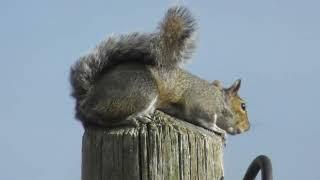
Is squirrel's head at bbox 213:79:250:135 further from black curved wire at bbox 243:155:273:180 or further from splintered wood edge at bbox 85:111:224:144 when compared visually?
black curved wire at bbox 243:155:273:180

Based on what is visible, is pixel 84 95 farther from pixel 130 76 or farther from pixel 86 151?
pixel 86 151

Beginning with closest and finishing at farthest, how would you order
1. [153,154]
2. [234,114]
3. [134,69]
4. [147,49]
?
[153,154]
[147,49]
[134,69]
[234,114]

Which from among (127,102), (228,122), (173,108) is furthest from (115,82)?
(228,122)

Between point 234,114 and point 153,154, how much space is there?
11.0 ft

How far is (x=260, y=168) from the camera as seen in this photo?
6.35ft

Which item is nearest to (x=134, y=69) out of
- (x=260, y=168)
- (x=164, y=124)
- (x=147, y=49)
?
(x=147, y=49)

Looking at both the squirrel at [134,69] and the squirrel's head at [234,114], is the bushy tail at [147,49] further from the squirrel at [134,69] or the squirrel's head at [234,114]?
the squirrel's head at [234,114]

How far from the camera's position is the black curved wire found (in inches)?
71.3

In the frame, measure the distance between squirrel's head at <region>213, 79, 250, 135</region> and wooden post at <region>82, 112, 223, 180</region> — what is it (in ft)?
9.24

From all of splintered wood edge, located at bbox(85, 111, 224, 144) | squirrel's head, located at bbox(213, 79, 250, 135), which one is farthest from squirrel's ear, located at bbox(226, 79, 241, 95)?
splintered wood edge, located at bbox(85, 111, 224, 144)

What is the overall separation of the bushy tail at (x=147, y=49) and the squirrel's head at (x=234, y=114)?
1405mm

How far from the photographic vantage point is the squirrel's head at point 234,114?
534 cm

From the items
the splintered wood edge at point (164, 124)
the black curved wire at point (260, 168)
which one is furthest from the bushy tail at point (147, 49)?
the black curved wire at point (260, 168)

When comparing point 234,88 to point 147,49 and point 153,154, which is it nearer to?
point 147,49
